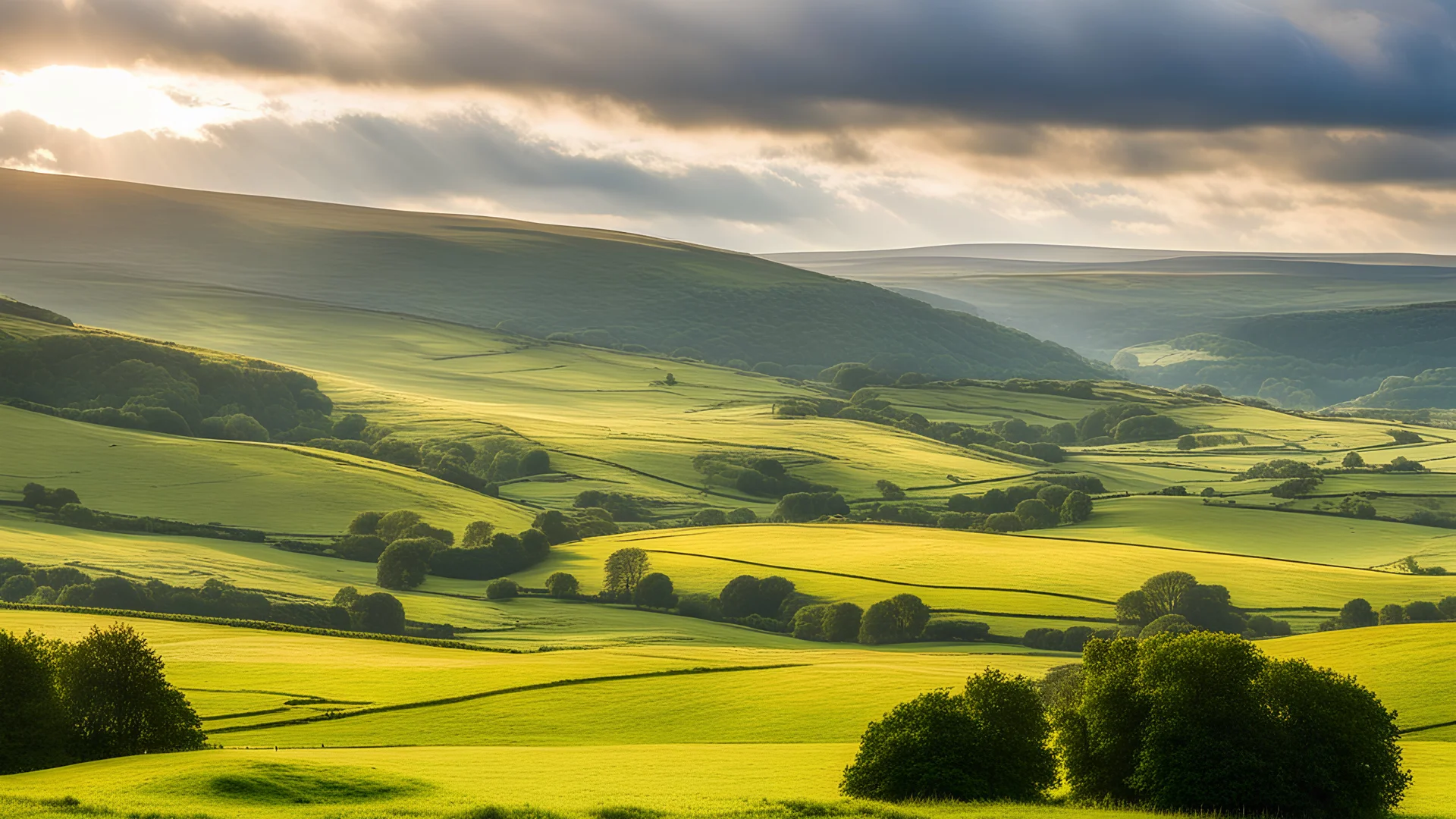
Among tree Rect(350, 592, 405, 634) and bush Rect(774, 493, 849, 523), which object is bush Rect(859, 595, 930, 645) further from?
bush Rect(774, 493, 849, 523)

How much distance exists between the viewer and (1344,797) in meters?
35.6

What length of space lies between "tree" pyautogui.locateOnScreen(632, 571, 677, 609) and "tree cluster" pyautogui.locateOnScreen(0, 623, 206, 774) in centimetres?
6492

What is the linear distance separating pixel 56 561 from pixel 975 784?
282 feet

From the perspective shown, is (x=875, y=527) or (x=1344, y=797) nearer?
(x=1344, y=797)

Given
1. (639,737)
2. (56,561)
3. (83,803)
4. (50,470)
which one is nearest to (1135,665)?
(639,737)

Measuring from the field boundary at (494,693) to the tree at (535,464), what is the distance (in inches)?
4336

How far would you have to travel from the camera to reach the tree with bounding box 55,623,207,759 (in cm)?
4147

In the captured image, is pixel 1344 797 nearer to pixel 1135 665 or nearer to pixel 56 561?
pixel 1135 665

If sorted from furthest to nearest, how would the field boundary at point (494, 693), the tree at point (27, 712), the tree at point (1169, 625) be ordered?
the tree at point (1169, 625)
the field boundary at point (494, 693)
the tree at point (27, 712)

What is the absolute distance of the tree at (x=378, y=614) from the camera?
94500 millimetres

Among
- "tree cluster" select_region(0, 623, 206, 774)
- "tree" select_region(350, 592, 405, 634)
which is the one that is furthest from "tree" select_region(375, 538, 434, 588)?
"tree cluster" select_region(0, 623, 206, 774)

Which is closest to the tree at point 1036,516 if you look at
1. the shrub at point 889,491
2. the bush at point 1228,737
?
the shrub at point 889,491

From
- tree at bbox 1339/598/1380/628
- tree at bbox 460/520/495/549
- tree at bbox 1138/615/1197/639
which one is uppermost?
tree at bbox 460/520/495/549

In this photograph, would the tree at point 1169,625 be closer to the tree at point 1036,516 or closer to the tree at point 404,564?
the tree at point 1036,516
